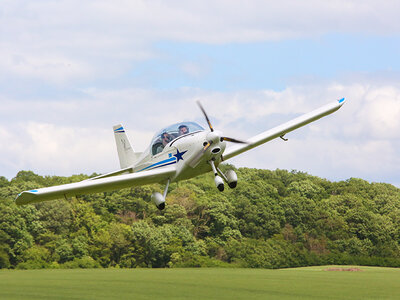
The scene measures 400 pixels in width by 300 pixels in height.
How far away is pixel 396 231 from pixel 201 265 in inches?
1225

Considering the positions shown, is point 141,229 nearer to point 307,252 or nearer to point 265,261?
point 265,261

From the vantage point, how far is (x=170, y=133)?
30.3m

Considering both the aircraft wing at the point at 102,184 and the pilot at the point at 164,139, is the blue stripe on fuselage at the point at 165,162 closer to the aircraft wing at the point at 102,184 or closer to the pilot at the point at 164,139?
the aircraft wing at the point at 102,184

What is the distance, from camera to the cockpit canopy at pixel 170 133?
29852 mm

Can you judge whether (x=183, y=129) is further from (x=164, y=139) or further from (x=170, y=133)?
(x=164, y=139)

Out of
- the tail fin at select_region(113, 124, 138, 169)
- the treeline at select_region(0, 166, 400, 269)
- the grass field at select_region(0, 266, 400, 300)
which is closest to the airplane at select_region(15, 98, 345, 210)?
the tail fin at select_region(113, 124, 138, 169)

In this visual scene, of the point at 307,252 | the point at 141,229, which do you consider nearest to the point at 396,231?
the point at 307,252

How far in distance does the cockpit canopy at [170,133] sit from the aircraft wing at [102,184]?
124 cm

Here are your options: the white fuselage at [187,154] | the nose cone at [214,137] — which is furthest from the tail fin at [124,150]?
the nose cone at [214,137]

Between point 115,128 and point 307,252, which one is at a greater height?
point 115,128

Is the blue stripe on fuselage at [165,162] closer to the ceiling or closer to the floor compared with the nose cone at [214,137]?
closer to the floor

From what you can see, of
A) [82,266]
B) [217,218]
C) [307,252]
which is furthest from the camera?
[217,218]

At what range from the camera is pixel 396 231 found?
86688 mm

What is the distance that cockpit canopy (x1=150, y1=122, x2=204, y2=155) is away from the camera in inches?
1175
